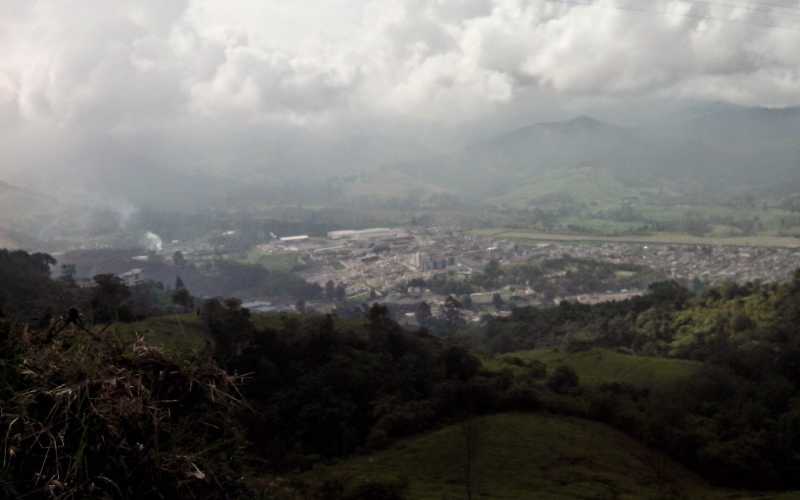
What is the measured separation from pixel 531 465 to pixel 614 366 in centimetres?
1769

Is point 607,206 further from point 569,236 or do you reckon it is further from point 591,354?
point 591,354

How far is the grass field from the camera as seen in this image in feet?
248

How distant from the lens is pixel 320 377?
24.7m

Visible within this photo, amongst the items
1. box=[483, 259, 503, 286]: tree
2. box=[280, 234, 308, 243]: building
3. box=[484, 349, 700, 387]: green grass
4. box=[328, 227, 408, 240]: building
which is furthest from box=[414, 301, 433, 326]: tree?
box=[280, 234, 308, 243]: building

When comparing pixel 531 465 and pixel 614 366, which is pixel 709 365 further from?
pixel 531 465

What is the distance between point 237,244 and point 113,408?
69177 millimetres

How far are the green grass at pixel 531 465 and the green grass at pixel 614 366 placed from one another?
310 inches

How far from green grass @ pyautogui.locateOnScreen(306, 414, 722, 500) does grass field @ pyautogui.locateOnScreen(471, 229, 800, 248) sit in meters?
61.0

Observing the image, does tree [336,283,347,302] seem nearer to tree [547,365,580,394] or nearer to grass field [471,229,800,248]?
tree [547,365,580,394]

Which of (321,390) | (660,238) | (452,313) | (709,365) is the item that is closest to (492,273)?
(452,313)

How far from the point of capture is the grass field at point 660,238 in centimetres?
7556

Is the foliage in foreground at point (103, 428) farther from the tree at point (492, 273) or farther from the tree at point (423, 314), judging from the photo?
the tree at point (492, 273)

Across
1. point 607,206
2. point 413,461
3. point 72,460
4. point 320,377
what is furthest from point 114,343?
point 607,206

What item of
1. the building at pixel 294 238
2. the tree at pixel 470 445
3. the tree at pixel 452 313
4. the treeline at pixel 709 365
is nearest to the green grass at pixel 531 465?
the tree at pixel 470 445
